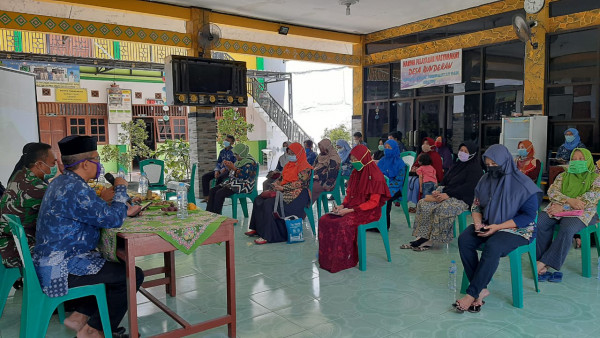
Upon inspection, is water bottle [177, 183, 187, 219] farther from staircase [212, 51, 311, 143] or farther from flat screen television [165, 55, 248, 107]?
staircase [212, 51, 311, 143]

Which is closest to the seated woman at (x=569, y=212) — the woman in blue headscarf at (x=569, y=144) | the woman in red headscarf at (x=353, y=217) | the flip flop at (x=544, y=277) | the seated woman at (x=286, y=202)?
the flip flop at (x=544, y=277)

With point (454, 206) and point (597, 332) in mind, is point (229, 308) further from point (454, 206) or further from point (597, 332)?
point (454, 206)

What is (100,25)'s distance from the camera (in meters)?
7.65

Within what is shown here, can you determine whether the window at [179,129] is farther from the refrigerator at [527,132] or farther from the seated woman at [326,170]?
the refrigerator at [527,132]

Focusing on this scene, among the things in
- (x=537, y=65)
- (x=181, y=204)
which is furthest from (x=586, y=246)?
(x=537, y=65)

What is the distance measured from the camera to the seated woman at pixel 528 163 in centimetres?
568

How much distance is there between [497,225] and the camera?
3.41 metres

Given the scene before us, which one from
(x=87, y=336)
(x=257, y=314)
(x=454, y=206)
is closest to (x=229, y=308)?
(x=257, y=314)

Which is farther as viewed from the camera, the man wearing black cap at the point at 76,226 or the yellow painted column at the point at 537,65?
the yellow painted column at the point at 537,65

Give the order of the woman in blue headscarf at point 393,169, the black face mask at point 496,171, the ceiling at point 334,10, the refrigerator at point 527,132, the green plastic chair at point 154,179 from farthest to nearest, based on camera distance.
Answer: the ceiling at point 334,10 < the refrigerator at point 527,132 < the green plastic chair at point 154,179 < the woman in blue headscarf at point 393,169 < the black face mask at point 496,171

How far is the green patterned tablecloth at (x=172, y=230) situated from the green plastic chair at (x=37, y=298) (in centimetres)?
24

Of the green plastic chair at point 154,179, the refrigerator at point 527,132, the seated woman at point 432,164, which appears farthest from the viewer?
the refrigerator at point 527,132

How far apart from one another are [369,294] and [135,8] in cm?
646

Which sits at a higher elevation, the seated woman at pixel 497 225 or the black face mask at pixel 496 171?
the black face mask at pixel 496 171
